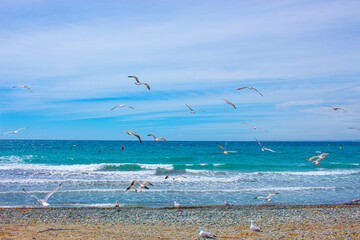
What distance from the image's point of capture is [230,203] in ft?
48.2

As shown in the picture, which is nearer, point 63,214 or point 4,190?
point 63,214

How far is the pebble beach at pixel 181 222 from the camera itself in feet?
30.1

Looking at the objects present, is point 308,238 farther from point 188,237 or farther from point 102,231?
point 102,231

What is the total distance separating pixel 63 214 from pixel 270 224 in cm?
817

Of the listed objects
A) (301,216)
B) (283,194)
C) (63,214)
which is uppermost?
(63,214)

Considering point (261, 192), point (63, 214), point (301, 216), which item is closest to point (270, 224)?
point (301, 216)

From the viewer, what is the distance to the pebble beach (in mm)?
9180

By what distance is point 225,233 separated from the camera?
9.51 metres

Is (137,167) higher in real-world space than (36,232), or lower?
lower

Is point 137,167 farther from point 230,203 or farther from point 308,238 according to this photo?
point 308,238

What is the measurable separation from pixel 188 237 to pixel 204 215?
11.2ft

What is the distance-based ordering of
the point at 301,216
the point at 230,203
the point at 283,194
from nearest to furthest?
the point at 301,216, the point at 230,203, the point at 283,194

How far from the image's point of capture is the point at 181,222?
11352 millimetres

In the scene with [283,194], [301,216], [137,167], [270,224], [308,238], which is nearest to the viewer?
[308,238]
